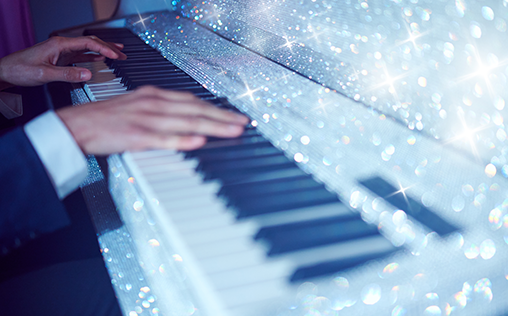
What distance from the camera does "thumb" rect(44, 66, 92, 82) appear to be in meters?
0.98

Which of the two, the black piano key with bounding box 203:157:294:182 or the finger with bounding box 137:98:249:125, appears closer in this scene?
the black piano key with bounding box 203:157:294:182

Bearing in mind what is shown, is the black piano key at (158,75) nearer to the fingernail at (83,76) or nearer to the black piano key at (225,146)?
the fingernail at (83,76)

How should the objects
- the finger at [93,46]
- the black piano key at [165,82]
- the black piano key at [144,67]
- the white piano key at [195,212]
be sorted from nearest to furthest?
the white piano key at [195,212]
the black piano key at [165,82]
the black piano key at [144,67]
the finger at [93,46]

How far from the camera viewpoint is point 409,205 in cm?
44

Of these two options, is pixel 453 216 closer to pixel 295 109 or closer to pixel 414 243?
pixel 414 243

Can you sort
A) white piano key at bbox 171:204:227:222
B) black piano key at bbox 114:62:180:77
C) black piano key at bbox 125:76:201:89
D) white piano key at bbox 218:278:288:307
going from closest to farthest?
white piano key at bbox 218:278:288:307 → white piano key at bbox 171:204:227:222 → black piano key at bbox 125:76:201:89 → black piano key at bbox 114:62:180:77

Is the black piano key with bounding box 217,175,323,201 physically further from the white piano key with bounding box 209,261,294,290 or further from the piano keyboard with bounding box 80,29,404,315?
the white piano key with bounding box 209,261,294,290

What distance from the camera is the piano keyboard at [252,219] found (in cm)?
37

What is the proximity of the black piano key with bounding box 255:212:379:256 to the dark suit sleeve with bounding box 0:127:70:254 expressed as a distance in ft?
1.15

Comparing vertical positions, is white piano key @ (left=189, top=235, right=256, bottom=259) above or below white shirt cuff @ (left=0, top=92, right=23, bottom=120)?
above

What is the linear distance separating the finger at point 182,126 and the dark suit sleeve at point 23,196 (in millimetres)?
179

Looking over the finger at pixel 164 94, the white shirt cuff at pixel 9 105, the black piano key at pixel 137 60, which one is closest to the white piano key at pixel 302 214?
the finger at pixel 164 94

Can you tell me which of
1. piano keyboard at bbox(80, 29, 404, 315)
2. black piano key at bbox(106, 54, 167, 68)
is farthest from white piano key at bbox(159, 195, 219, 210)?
black piano key at bbox(106, 54, 167, 68)
